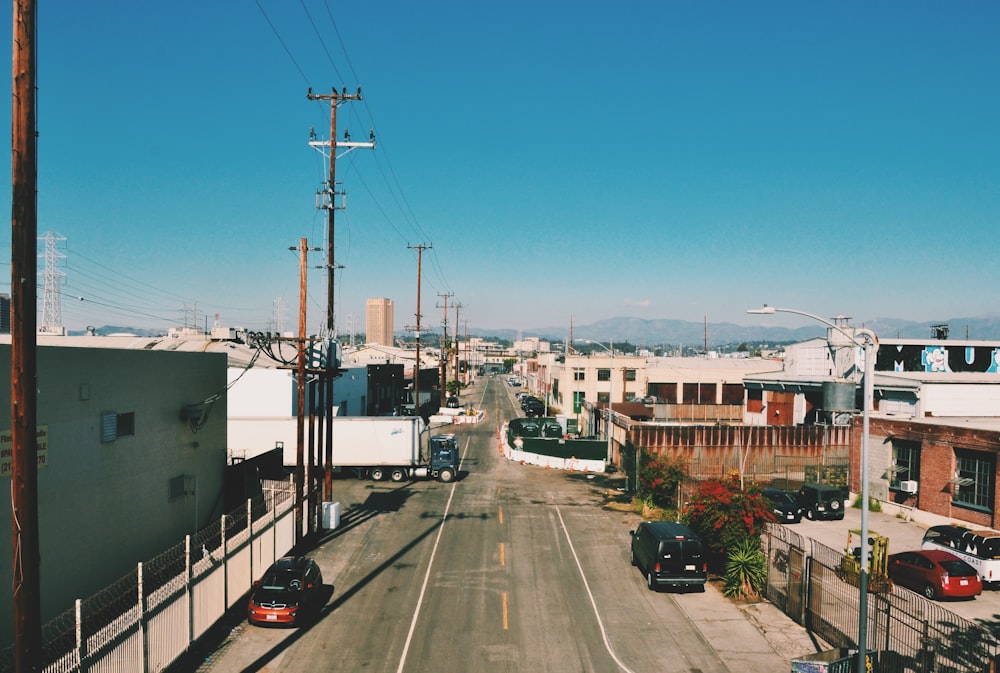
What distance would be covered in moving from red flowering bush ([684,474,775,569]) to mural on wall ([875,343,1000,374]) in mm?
27574

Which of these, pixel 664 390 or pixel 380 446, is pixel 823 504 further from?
pixel 664 390

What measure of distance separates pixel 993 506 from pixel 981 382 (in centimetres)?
1326

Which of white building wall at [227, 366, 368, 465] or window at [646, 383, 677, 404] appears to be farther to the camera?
window at [646, 383, 677, 404]

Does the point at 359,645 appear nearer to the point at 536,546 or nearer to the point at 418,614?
the point at 418,614

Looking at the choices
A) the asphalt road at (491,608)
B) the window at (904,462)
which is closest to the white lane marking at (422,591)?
the asphalt road at (491,608)

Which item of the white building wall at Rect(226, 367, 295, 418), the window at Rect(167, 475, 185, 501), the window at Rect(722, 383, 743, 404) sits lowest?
the window at Rect(722, 383, 743, 404)

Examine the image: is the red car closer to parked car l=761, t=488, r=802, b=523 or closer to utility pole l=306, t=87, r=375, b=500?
parked car l=761, t=488, r=802, b=523

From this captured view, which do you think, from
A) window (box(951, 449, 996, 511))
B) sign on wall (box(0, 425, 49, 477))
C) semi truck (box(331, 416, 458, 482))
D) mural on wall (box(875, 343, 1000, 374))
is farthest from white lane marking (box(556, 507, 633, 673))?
mural on wall (box(875, 343, 1000, 374))

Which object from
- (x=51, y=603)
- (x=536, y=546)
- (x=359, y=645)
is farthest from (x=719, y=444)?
(x=51, y=603)

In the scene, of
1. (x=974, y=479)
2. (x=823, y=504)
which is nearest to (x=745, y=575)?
(x=823, y=504)

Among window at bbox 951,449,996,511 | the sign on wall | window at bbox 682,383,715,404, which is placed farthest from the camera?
window at bbox 682,383,715,404

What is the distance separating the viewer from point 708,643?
60.5 ft

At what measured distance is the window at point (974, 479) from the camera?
29.7 meters

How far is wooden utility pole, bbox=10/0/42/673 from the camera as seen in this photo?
29.1 feet
